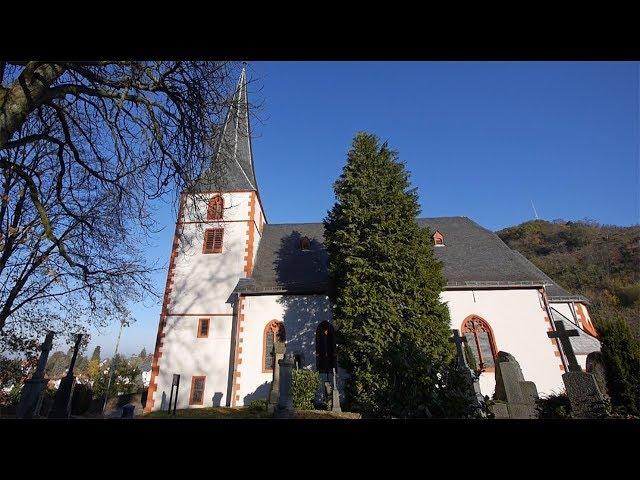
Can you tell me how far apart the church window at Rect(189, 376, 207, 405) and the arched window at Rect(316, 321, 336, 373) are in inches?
A: 226

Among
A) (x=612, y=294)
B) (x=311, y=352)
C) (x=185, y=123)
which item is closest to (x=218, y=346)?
(x=311, y=352)

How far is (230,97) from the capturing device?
5.95m

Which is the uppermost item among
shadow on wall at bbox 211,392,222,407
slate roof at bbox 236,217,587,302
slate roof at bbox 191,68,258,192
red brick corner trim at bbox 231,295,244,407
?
slate roof at bbox 236,217,587,302

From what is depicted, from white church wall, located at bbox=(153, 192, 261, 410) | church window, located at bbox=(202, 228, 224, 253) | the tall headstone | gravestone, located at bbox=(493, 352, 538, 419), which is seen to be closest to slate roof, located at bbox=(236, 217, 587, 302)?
white church wall, located at bbox=(153, 192, 261, 410)

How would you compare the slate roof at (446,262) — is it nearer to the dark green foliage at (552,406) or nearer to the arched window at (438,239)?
the arched window at (438,239)

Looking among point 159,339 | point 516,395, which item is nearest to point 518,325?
point 516,395

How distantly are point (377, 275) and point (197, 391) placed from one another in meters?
10.3

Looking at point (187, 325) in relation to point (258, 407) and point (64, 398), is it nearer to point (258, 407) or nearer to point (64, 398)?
point (64, 398)

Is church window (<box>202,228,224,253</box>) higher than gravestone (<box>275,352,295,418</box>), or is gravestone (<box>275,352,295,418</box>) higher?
church window (<box>202,228,224,253</box>)

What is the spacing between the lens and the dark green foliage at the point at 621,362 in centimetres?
1013

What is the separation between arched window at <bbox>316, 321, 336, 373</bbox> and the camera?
15711 mm

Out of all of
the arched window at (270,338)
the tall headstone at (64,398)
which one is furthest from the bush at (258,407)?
the tall headstone at (64,398)

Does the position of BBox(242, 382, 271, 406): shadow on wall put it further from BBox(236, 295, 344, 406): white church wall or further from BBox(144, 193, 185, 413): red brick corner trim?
BBox(144, 193, 185, 413): red brick corner trim

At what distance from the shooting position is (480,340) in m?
15.7
